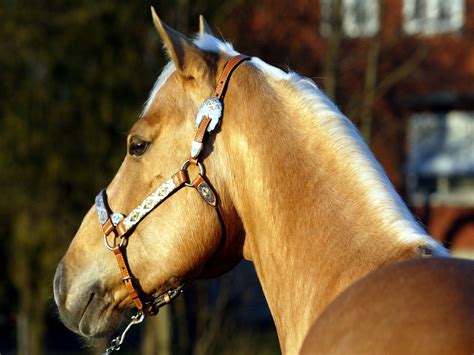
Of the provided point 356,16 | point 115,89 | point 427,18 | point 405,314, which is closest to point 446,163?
point 427,18

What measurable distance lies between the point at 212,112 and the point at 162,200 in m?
0.35

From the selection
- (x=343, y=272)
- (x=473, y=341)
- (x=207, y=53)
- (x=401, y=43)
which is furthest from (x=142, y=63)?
(x=473, y=341)

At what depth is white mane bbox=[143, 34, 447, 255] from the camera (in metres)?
2.28

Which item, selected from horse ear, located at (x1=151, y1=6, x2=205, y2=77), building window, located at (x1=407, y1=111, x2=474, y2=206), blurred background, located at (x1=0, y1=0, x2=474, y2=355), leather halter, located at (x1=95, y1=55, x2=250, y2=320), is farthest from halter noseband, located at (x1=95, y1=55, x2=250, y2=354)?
building window, located at (x1=407, y1=111, x2=474, y2=206)

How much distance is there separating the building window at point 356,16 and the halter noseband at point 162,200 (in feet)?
19.9

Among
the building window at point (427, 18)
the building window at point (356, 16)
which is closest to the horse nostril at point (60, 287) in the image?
the building window at point (356, 16)

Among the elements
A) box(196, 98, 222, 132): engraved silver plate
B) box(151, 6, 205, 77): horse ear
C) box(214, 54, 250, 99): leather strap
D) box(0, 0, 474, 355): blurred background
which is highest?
box(151, 6, 205, 77): horse ear

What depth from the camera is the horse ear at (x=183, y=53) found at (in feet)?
→ 8.90

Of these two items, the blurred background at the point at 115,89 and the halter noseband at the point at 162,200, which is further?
the blurred background at the point at 115,89

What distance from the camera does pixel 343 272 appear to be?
2344 millimetres

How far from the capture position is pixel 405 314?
5.63ft

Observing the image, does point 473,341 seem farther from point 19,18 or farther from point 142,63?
point 19,18

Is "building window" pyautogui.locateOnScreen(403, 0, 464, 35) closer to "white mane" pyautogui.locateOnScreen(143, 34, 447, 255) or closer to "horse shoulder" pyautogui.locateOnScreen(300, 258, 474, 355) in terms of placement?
"white mane" pyautogui.locateOnScreen(143, 34, 447, 255)

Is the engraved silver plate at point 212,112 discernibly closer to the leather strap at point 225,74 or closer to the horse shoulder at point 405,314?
the leather strap at point 225,74
